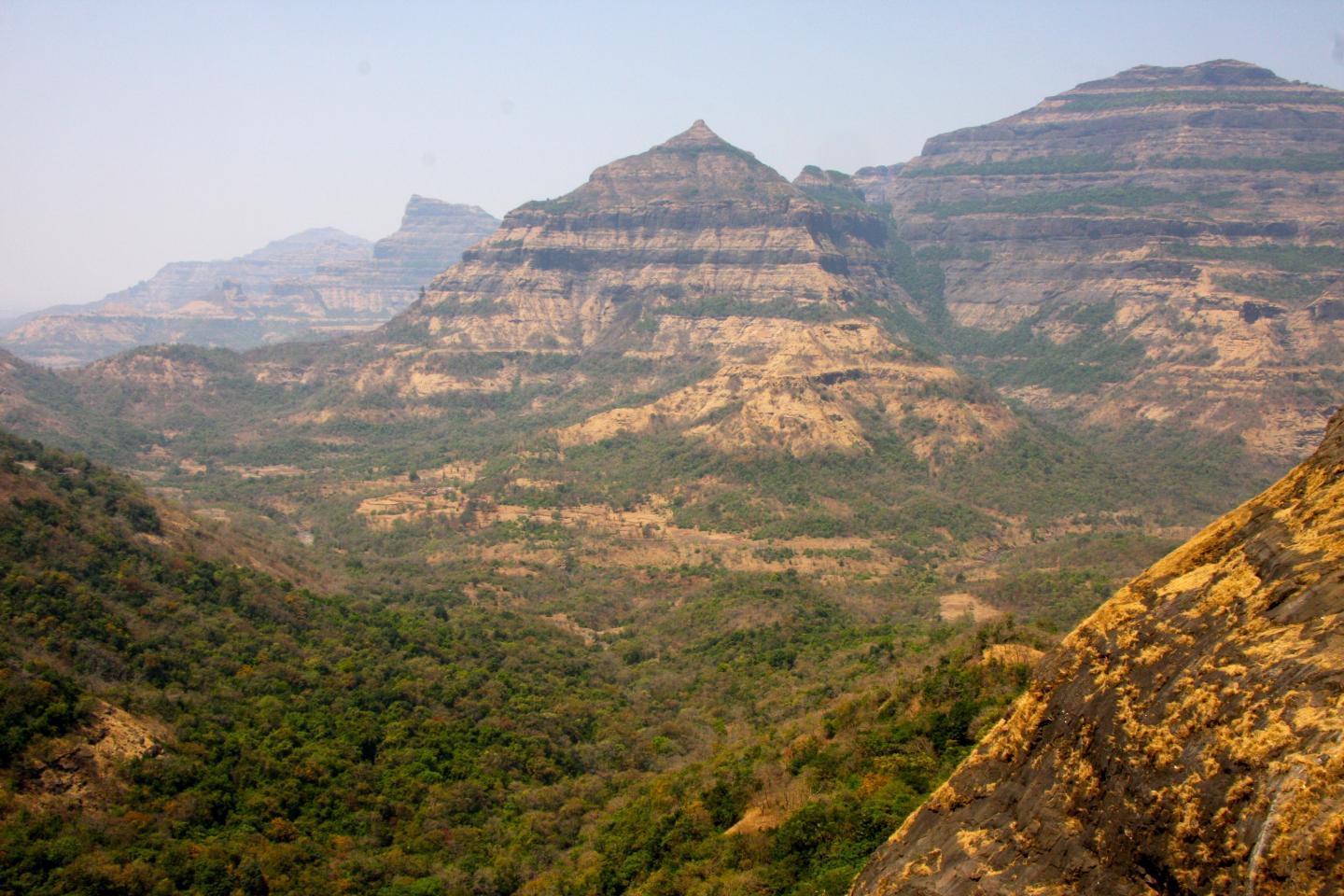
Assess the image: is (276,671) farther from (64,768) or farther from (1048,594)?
(1048,594)

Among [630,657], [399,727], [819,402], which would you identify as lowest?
[630,657]

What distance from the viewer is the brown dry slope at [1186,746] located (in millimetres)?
12492

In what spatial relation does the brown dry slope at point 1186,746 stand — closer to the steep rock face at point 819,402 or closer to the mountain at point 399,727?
the mountain at point 399,727

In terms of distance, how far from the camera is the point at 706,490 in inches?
5832

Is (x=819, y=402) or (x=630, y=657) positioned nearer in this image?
(x=630, y=657)

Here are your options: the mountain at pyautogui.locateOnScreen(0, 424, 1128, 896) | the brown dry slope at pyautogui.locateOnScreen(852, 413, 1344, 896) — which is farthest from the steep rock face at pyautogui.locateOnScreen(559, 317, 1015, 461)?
the brown dry slope at pyautogui.locateOnScreen(852, 413, 1344, 896)

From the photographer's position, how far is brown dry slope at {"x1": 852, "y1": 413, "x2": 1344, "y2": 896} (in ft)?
41.0

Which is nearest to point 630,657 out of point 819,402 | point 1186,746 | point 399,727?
point 399,727

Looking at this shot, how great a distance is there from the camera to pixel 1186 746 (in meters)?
14.6

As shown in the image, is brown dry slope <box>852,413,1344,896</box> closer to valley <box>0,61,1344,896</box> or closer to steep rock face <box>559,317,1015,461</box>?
valley <box>0,61,1344,896</box>

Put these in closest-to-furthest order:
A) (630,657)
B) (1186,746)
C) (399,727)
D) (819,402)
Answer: (1186,746)
(399,727)
(630,657)
(819,402)

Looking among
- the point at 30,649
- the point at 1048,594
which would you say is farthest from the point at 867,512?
the point at 30,649

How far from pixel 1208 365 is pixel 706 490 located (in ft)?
381

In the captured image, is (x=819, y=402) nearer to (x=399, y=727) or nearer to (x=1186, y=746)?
(x=399, y=727)
